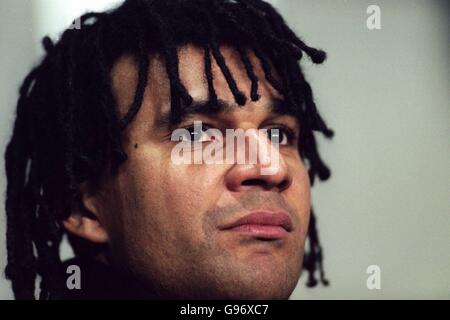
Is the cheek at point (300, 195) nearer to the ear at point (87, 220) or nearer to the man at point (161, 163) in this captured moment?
the man at point (161, 163)

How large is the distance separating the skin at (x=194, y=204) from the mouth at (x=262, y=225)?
1 cm

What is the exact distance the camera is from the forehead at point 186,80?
50.2 inches

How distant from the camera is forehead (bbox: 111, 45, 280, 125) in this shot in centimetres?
128

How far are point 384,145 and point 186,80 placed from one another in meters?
0.97

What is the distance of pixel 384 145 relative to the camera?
2.04m

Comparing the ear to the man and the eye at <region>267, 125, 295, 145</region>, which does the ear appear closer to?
the man

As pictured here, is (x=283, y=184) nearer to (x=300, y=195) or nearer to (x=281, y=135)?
(x=300, y=195)

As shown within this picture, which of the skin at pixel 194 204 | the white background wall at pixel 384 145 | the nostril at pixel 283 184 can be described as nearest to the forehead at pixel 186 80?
the skin at pixel 194 204

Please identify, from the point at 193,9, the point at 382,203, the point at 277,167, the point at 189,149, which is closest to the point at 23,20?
the point at 193,9

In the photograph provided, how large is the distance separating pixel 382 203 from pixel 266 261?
901 millimetres

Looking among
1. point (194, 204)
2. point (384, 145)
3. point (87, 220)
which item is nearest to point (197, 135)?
point (194, 204)

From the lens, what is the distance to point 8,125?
1752 millimetres

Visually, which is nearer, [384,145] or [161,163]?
[161,163]
